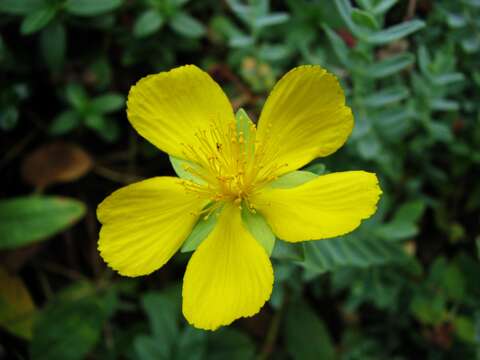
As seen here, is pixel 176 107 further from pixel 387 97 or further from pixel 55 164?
pixel 55 164

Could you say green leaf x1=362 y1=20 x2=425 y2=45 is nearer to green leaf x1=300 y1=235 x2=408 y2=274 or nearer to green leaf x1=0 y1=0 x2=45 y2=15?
green leaf x1=300 y1=235 x2=408 y2=274

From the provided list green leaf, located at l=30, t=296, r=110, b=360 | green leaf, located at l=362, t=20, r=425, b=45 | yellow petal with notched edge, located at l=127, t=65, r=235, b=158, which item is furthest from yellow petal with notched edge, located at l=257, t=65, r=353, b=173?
green leaf, located at l=30, t=296, r=110, b=360

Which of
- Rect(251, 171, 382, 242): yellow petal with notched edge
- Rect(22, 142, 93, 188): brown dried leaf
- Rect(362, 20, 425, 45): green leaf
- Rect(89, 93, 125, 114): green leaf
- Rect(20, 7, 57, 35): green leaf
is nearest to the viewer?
Rect(251, 171, 382, 242): yellow petal with notched edge

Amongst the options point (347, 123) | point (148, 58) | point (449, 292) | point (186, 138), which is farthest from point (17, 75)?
point (449, 292)

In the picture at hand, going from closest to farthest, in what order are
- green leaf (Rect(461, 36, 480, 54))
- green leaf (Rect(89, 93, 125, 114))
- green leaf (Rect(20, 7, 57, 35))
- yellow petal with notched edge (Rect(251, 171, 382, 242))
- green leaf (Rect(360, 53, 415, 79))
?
yellow petal with notched edge (Rect(251, 171, 382, 242)) < green leaf (Rect(360, 53, 415, 79)) < green leaf (Rect(20, 7, 57, 35)) < green leaf (Rect(461, 36, 480, 54)) < green leaf (Rect(89, 93, 125, 114))

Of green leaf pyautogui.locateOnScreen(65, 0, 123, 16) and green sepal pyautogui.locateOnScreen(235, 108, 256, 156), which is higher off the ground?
green leaf pyautogui.locateOnScreen(65, 0, 123, 16)

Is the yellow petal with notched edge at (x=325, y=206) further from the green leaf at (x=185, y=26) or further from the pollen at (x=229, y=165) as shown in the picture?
the green leaf at (x=185, y=26)

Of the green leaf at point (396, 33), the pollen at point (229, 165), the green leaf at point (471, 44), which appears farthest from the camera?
the green leaf at point (471, 44)

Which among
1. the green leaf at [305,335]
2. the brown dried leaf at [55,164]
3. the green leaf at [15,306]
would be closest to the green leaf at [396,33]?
the green leaf at [305,335]
